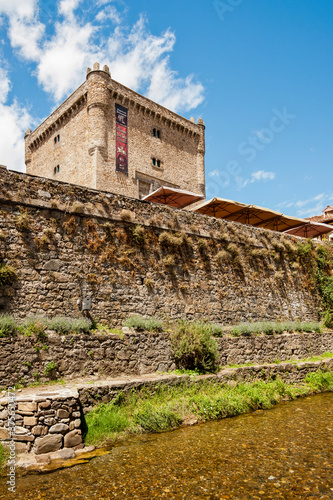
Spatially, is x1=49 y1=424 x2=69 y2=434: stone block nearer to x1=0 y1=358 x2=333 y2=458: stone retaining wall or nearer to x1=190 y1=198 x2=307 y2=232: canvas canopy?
x1=0 y1=358 x2=333 y2=458: stone retaining wall

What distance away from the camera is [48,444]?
237 inches

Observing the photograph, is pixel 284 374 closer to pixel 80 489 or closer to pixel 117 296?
pixel 117 296

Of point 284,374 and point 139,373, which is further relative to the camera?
point 284,374

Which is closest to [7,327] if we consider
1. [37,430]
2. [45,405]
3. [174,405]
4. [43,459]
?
[45,405]

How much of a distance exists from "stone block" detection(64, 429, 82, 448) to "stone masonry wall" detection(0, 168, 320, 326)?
135 inches

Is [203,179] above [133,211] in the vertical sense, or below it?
above

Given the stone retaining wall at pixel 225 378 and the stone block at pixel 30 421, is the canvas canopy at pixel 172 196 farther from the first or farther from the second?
the stone block at pixel 30 421

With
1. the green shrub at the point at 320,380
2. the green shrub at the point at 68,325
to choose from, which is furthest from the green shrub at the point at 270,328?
the green shrub at the point at 68,325

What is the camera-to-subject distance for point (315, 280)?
17469 millimetres

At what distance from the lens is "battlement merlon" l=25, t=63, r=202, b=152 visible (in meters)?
24.0

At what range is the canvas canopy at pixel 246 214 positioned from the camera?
16.4m

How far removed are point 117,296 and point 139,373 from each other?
2.34 meters

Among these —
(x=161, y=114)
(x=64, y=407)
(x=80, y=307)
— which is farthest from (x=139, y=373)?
(x=161, y=114)

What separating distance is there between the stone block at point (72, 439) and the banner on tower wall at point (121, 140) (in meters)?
19.1
